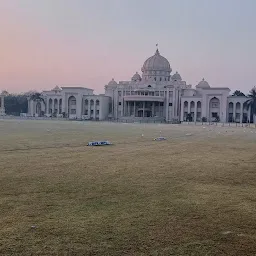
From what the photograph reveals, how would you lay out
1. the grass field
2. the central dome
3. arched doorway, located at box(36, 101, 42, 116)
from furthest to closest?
arched doorway, located at box(36, 101, 42, 116), the central dome, the grass field

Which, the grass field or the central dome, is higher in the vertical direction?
the central dome

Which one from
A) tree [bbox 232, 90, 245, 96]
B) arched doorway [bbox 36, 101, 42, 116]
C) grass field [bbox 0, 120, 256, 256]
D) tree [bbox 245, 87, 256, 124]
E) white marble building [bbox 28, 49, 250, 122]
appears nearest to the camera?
grass field [bbox 0, 120, 256, 256]

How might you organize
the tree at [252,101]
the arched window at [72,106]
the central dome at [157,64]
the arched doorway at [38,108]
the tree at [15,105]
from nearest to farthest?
the tree at [252,101], the central dome at [157,64], the arched window at [72,106], the arched doorway at [38,108], the tree at [15,105]

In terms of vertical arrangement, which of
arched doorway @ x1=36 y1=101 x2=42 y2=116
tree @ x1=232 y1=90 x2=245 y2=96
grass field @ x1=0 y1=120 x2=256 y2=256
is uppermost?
tree @ x1=232 y1=90 x2=245 y2=96

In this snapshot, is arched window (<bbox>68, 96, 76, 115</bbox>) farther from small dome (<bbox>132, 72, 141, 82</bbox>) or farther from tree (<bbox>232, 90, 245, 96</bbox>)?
tree (<bbox>232, 90, 245, 96</bbox>)

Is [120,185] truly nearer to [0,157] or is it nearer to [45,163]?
[45,163]

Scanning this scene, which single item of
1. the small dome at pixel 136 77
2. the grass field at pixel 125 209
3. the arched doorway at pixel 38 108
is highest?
the small dome at pixel 136 77

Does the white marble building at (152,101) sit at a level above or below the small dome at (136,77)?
below

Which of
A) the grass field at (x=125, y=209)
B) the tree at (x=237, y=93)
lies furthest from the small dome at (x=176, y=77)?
the grass field at (x=125, y=209)

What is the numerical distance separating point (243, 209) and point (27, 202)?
15.4 feet

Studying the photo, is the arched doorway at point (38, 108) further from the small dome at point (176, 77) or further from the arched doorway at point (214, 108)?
the arched doorway at point (214, 108)

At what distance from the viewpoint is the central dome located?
378 feet

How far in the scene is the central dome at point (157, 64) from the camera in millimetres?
115250

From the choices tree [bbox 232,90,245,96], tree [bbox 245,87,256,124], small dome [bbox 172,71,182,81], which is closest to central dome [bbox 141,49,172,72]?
small dome [bbox 172,71,182,81]
